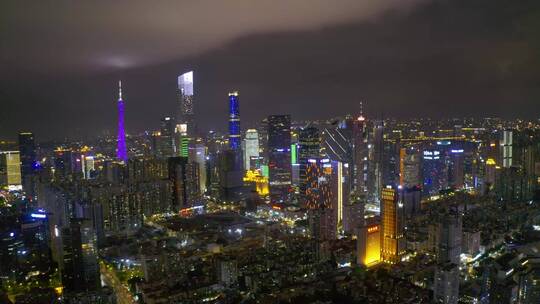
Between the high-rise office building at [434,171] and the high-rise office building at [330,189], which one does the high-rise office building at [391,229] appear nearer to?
the high-rise office building at [330,189]

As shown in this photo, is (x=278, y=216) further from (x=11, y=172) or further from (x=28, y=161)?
(x=11, y=172)

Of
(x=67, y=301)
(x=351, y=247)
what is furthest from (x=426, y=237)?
(x=67, y=301)

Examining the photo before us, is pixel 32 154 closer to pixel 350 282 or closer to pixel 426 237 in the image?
pixel 350 282

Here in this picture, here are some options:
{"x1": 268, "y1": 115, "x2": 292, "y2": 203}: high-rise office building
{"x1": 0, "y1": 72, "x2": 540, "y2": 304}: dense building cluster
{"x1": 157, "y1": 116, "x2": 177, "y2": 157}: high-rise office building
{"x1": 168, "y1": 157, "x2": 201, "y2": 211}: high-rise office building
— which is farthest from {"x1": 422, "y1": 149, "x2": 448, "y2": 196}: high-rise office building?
{"x1": 157, "y1": 116, "x2": 177, "y2": 157}: high-rise office building

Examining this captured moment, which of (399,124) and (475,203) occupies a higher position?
(399,124)

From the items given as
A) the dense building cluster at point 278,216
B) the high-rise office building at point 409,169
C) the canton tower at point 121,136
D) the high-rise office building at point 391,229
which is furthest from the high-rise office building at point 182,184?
the high-rise office building at point 409,169
